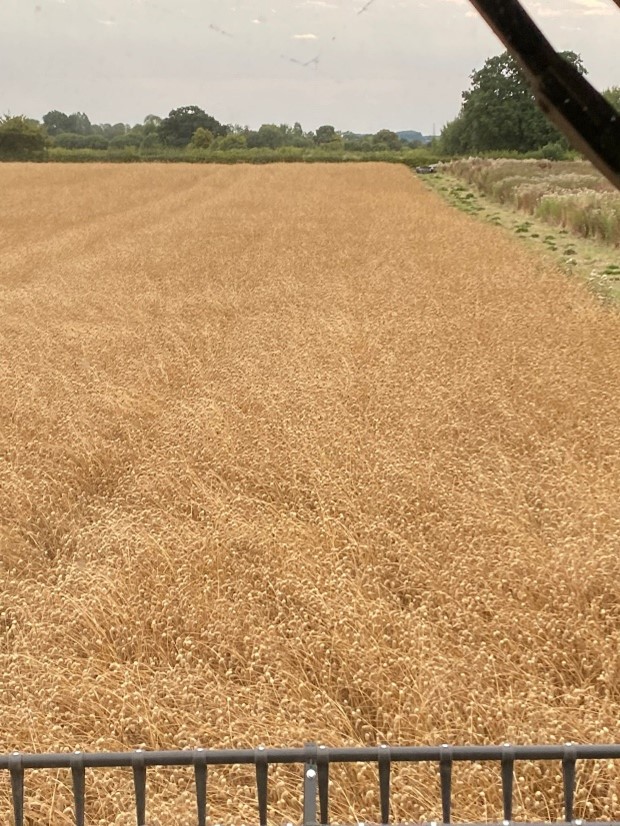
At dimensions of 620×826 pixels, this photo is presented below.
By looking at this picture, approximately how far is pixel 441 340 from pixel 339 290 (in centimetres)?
348

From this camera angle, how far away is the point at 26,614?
4.12 meters

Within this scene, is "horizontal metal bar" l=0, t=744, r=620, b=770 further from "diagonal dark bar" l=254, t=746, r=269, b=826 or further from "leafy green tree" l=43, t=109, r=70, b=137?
"leafy green tree" l=43, t=109, r=70, b=137

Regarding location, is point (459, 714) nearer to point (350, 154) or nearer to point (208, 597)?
point (208, 597)

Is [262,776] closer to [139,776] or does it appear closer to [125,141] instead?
[139,776]

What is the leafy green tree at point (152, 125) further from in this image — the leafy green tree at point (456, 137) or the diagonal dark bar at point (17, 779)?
the diagonal dark bar at point (17, 779)

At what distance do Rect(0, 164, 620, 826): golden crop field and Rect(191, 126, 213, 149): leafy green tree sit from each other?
63913 mm

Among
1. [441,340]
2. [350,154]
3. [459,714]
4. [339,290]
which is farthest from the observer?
[350,154]

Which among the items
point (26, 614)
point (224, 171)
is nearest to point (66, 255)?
point (26, 614)

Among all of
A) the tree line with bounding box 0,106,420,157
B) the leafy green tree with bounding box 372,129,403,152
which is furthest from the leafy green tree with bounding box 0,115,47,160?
the leafy green tree with bounding box 372,129,403,152

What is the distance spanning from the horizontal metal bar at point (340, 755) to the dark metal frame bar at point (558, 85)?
3.11ft

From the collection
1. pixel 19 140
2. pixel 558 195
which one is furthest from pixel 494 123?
pixel 558 195

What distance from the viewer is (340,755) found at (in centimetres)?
164

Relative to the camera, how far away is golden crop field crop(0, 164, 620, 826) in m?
3.22

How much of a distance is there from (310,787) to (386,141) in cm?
7401
